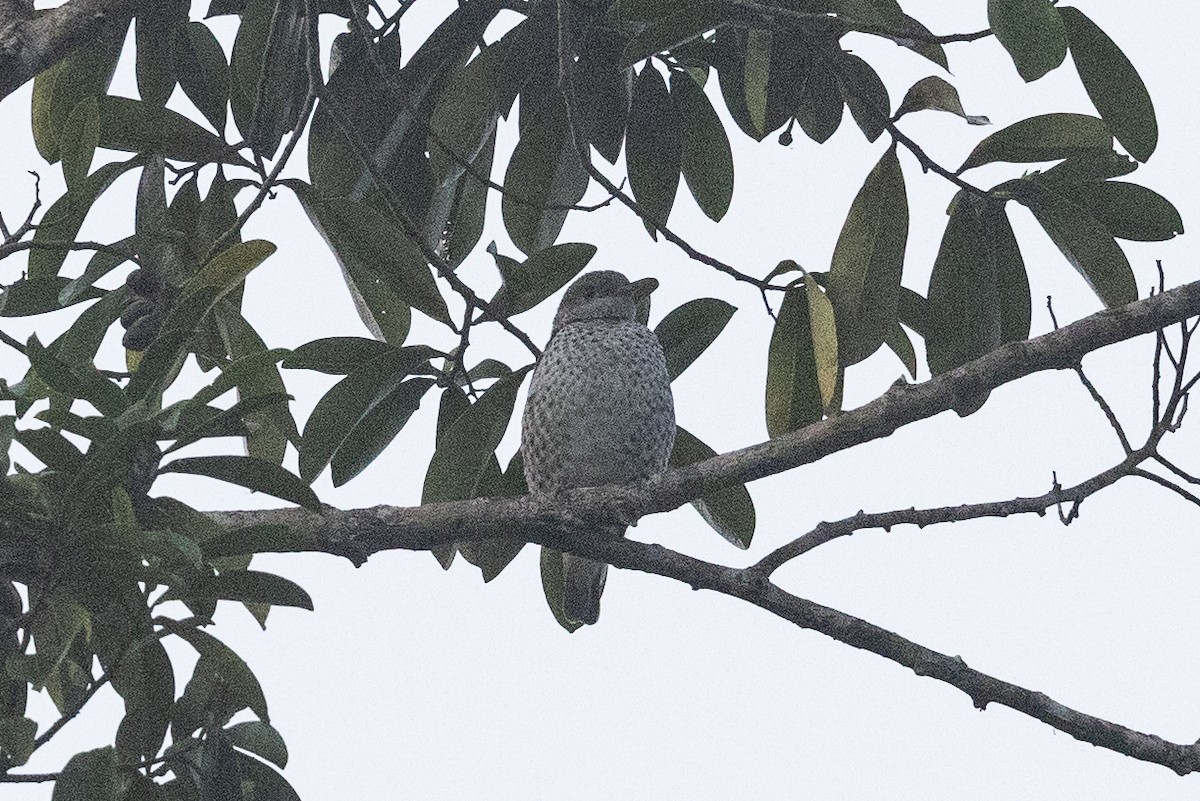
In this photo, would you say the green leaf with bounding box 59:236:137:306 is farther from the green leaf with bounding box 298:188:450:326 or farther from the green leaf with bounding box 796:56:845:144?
the green leaf with bounding box 796:56:845:144

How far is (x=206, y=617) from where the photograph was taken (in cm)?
252

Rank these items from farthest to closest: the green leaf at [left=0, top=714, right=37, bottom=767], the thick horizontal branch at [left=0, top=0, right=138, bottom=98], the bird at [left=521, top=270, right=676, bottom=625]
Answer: the bird at [left=521, top=270, right=676, bottom=625], the thick horizontal branch at [left=0, top=0, right=138, bottom=98], the green leaf at [left=0, top=714, right=37, bottom=767]

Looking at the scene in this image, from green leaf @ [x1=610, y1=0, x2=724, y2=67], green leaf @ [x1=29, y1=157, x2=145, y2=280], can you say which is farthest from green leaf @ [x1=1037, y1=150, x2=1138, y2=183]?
green leaf @ [x1=29, y1=157, x2=145, y2=280]

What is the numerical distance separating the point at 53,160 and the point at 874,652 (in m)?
2.07

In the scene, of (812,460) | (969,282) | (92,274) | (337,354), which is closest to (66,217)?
(92,274)

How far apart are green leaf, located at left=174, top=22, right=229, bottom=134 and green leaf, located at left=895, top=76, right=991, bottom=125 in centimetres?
141

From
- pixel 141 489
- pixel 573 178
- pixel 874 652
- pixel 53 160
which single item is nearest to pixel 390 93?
pixel 573 178

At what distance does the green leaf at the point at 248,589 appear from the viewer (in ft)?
8.04

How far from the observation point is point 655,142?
3768 millimetres

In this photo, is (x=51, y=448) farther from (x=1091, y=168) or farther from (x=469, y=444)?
(x=1091, y=168)

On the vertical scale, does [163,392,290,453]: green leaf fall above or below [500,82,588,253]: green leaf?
below

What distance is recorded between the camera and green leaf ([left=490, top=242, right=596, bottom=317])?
3.29 meters

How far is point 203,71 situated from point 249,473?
46.8 inches

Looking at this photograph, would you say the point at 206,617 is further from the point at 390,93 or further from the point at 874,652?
the point at 390,93
